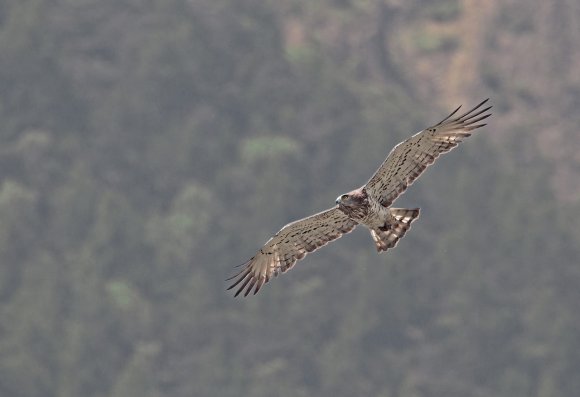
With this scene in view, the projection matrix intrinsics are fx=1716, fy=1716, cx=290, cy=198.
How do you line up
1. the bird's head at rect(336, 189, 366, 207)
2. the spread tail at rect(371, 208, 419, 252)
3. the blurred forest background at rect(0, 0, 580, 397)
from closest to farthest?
the bird's head at rect(336, 189, 366, 207)
the spread tail at rect(371, 208, 419, 252)
the blurred forest background at rect(0, 0, 580, 397)

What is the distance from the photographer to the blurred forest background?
7938cm

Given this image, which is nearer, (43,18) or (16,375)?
(16,375)

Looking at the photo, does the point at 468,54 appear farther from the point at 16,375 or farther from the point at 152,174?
the point at 16,375

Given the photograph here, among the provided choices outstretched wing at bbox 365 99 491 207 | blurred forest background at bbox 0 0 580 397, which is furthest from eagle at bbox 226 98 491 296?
blurred forest background at bbox 0 0 580 397

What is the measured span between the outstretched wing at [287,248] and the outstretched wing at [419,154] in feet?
3.53

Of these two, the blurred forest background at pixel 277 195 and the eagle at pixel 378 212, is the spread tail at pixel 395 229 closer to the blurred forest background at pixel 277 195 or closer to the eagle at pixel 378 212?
the eagle at pixel 378 212

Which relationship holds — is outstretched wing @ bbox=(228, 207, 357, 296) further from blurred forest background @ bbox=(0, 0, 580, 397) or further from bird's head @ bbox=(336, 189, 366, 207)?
blurred forest background @ bbox=(0, 0, 580, 397)

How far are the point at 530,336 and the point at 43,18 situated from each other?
30.0m

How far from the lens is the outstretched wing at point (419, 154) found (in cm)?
2291

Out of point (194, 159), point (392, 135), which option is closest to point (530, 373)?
point (392, 135)

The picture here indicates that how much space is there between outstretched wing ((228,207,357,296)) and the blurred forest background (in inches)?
2015

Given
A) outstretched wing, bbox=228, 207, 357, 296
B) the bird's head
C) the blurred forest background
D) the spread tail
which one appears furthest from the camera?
the blurred forest background

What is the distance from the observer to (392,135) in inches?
3196

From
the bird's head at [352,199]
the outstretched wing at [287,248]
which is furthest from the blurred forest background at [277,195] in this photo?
the bird's head at [352,199]
